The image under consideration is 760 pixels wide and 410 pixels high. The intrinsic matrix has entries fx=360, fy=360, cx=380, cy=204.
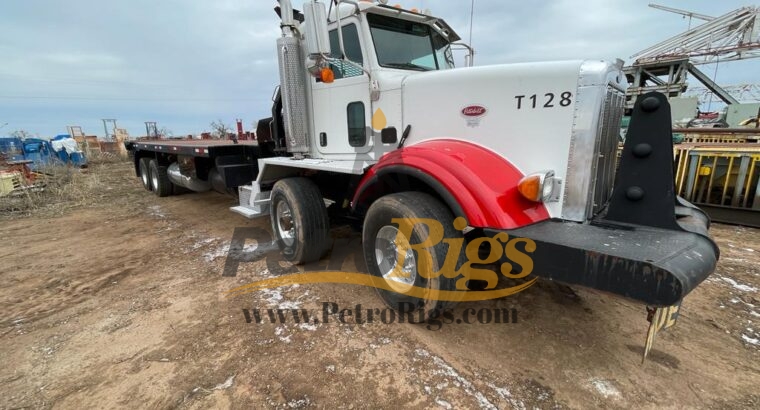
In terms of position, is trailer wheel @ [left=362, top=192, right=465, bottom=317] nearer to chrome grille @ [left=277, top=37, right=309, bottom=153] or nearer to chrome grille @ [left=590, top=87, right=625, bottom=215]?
chrome grille @ [left=590, top=87, right=625, bottom=215]

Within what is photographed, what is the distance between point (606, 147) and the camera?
257 cm

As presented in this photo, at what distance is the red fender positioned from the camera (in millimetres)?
2277

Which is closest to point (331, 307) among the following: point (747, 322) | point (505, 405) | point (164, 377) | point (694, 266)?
point (164, 377)

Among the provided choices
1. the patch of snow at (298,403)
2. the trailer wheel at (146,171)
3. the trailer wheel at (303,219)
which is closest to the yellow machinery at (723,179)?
the trailer wheel at (303,219)

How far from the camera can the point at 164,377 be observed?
2359 millimetres

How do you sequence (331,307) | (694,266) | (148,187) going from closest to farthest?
1. (694,266)
2. (331,307)
3. (148,187)

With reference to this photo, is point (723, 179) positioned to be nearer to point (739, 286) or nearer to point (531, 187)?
point (739, 286)

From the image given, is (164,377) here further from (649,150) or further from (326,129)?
(649,150)

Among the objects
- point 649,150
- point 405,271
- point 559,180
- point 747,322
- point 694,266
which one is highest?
point 649,150

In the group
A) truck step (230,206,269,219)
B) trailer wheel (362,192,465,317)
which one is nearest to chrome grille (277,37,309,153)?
truck step (230,206,269,219)

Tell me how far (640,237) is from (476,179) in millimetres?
990

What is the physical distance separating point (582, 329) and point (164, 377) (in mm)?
3038

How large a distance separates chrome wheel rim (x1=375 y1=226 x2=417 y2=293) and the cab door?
3.48ft

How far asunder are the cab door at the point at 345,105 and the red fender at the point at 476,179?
3.43 feet
